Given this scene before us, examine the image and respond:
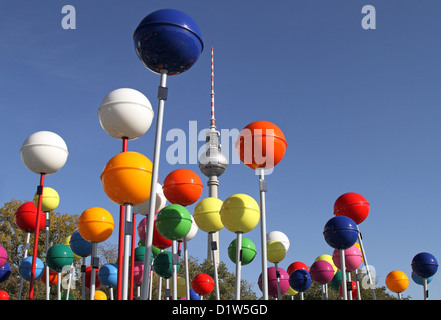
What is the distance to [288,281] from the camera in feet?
46.2

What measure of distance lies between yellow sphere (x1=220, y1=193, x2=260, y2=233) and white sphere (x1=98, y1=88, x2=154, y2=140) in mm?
2338

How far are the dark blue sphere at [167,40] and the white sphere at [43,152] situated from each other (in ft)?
14.2

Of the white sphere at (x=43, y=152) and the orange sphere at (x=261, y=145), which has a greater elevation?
the white sphere at (x=43, y=152)

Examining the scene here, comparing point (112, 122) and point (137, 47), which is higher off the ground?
point (137, 47)

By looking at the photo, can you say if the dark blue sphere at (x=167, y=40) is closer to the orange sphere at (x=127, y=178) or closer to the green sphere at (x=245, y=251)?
the orange sphere at (x=127, y=178)

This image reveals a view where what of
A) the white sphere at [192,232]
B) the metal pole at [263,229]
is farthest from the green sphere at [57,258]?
the metal pole at [263,229]

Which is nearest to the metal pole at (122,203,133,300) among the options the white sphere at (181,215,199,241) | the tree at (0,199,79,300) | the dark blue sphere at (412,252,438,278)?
the white sphere at (181,215,199,241)

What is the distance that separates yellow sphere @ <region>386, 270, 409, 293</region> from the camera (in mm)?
14883

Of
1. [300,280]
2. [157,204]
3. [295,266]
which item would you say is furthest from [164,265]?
[295,266]

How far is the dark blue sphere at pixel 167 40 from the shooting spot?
7066mm
